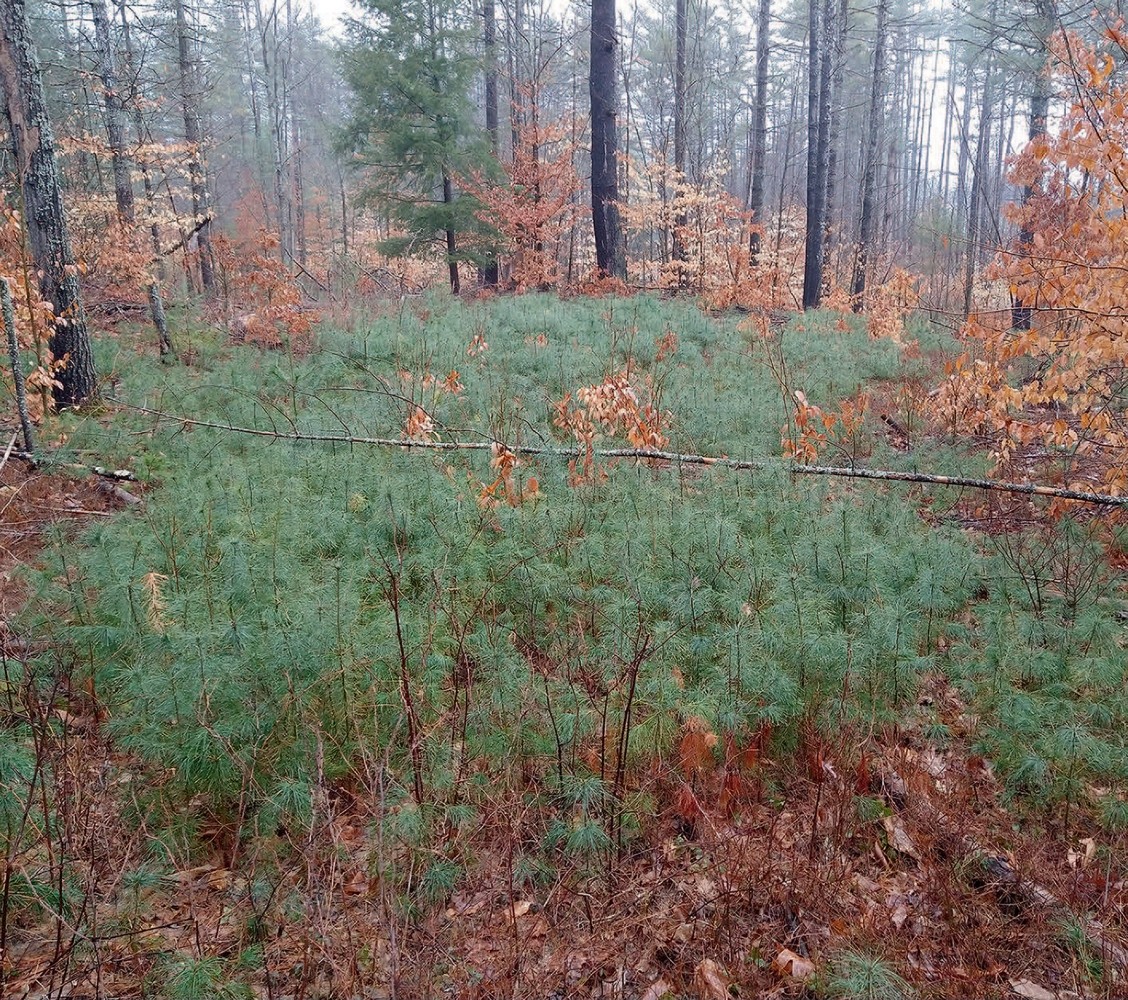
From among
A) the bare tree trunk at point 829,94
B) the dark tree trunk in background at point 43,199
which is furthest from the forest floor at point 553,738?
the bare tree trunk at point 829,94

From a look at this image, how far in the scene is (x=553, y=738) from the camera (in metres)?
3.31

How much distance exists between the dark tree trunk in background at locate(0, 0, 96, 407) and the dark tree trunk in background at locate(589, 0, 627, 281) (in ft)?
30.1

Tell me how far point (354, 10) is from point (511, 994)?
18.7 m

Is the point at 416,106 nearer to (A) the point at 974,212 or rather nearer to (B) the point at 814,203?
(B) the point at 814,203

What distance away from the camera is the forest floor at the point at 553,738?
95.5 inches

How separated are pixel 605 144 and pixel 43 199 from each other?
33.2ft

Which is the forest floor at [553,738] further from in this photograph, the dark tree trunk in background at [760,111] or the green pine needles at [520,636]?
the dark tree trunk in background at [760,111]

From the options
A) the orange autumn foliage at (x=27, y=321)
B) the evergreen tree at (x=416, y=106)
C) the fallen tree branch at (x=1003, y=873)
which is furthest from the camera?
the evergreen tree at (x=416, y=106)

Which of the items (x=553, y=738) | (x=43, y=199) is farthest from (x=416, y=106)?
(x=553, y=738)

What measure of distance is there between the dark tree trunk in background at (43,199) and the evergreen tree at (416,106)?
7961mm

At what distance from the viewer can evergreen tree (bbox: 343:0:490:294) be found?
47.8 feet

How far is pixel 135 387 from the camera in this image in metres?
7.92

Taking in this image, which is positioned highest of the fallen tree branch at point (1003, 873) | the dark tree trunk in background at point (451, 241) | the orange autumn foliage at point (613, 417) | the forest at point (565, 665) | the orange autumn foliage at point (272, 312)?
the dark tree trunk in background at point (451, 241)

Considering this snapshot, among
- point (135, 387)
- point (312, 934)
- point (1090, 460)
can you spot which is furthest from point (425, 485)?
point (1090, 460)
